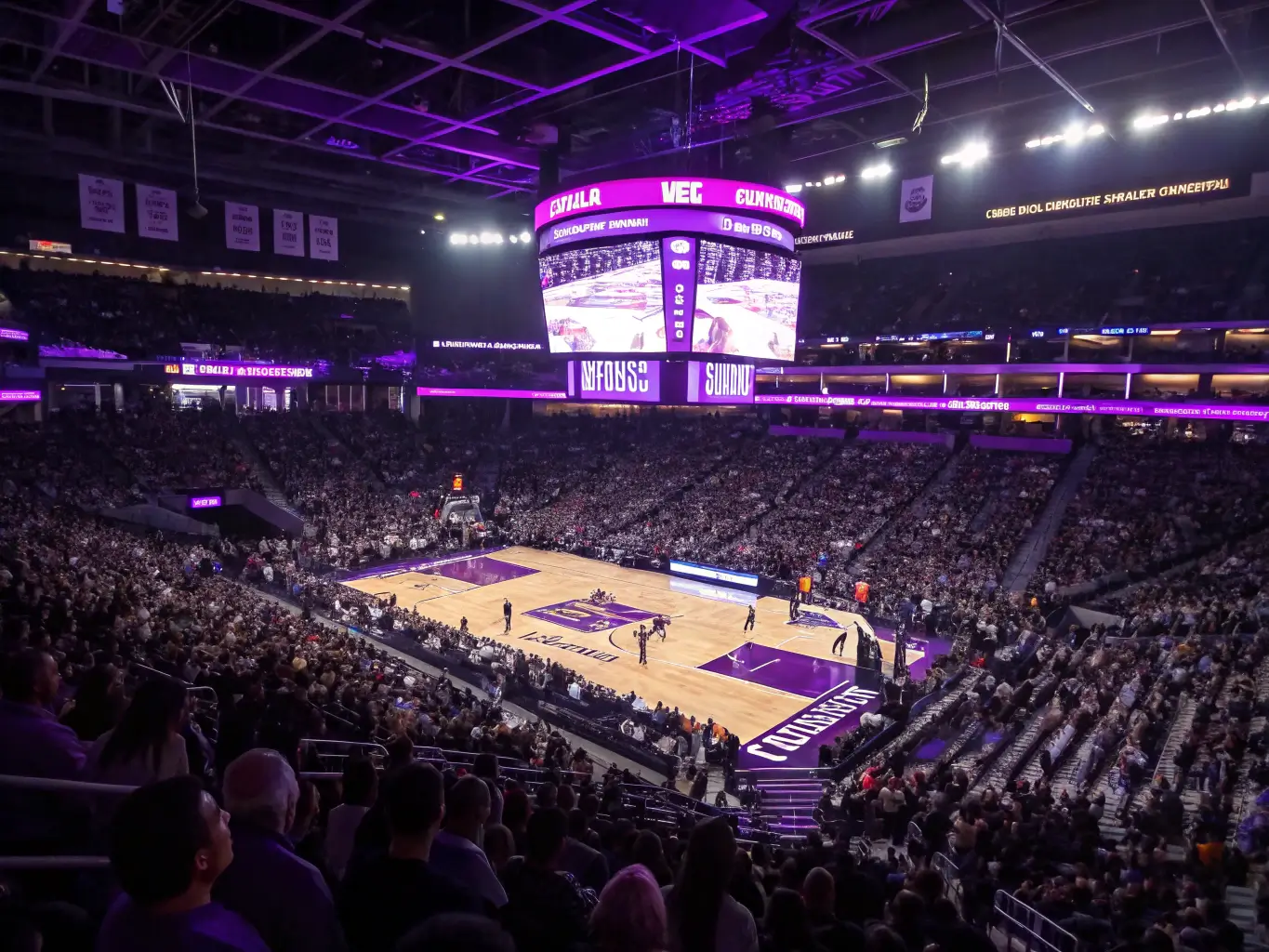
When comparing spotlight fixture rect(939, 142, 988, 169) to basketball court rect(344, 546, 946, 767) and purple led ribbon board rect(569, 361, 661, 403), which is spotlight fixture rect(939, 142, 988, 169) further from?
basketball court rect(344, 546, 946, 767)

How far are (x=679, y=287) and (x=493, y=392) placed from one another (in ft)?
90.8

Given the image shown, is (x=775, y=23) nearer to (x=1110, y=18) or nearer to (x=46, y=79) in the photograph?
(x=1110, y=18)

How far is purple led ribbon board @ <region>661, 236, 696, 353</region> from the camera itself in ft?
58.5

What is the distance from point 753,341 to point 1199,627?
1141 cm

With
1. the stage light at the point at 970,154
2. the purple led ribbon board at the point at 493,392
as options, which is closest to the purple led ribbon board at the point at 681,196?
the stage light at the point at 970,154

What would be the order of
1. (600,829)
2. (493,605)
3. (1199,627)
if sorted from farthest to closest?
(493,605), (1199,627), (600,829)

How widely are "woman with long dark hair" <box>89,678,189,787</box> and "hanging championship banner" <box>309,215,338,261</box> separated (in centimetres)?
3428

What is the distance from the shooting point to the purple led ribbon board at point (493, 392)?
43.0 m

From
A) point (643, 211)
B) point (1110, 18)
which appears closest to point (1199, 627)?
point (1110, 18)

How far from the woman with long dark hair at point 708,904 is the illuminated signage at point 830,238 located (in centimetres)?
3154

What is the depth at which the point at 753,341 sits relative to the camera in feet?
63.2

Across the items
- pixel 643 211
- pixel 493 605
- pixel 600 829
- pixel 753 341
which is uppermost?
pixel 643 211

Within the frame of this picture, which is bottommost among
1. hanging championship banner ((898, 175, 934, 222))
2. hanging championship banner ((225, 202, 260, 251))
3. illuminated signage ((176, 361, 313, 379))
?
illuminated signage ((176, 361, 313, 379))

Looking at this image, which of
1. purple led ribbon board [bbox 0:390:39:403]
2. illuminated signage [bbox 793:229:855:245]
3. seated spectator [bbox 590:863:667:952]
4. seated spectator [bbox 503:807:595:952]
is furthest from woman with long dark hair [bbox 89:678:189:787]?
illuminated signage [bbox 793:229:855:245]
